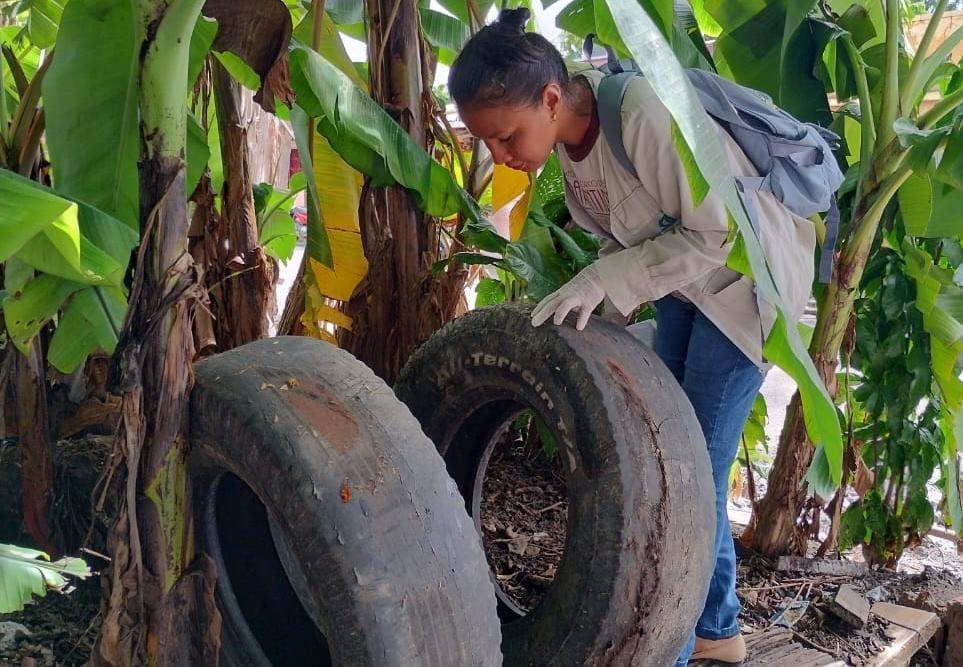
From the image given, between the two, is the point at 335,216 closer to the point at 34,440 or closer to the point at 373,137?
the point at 373,137

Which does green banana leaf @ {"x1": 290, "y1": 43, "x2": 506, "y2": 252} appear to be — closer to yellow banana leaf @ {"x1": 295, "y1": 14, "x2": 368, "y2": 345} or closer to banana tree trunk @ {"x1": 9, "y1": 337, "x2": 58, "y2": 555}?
yellow banana leaf @ {"x1": 295, "y1": 14, "x2": 368, "y2": 345}

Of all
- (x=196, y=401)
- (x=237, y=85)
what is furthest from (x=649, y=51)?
(x=237, y=85)

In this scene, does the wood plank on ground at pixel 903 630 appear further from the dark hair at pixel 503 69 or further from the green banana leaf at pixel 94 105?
the green banana leaf at pixel 94 105

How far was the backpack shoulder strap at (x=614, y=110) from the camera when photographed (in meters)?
1.57

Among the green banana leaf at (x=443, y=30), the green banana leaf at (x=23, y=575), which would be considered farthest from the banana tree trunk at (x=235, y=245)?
the green banana leaf at (x=23, y=575)

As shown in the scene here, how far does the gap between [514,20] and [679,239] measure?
21.6 inches

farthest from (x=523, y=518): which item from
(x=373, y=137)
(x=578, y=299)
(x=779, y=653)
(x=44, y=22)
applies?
(x=44, y=22)

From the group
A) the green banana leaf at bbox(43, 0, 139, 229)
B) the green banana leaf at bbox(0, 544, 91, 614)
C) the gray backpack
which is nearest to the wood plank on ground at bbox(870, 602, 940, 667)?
the gray backpack

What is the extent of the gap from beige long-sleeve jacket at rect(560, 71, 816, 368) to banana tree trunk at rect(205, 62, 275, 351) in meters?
1.35

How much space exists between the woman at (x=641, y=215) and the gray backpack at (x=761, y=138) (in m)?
0.03

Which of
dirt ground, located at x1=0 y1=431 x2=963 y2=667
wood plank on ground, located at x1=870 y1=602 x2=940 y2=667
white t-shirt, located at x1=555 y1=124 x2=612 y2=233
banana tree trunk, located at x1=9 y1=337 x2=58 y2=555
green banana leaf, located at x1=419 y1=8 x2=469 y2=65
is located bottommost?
wood plank on ground, located at x1=870 y1=602 x2=940 y2=667

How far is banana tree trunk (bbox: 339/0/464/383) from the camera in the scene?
2.43 meters

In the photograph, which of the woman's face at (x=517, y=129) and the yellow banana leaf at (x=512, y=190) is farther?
the yellow banana leaf at (x=512, y=190)

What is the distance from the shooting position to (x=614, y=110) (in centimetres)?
157
